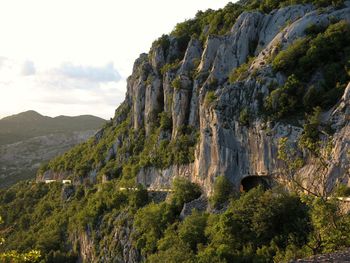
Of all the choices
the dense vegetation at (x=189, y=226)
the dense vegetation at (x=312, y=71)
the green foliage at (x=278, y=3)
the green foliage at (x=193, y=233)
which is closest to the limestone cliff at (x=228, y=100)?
the green foliage at (x=278, y=3)

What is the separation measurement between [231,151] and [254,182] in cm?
461

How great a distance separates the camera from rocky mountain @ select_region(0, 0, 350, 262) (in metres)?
36.0

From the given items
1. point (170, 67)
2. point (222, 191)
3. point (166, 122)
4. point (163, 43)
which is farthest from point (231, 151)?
point (163, 43)

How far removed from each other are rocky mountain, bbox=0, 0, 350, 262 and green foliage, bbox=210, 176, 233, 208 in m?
0.12

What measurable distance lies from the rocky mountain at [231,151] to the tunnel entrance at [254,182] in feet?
0.41

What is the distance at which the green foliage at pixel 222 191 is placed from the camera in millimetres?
44938

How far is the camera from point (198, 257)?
1473 inches

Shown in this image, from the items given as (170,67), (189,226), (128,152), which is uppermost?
(170,67)

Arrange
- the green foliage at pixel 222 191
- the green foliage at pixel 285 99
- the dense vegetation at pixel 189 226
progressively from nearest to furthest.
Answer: the dense vegetation at pixel 189 226 → the green foliage at pixel 285 99 → the green foliage at pixel 222 191

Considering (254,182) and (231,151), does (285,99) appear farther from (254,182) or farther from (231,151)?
(254,182)

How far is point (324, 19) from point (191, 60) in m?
22.0

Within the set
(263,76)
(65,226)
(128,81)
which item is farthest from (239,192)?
(128,81)

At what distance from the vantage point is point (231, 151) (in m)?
45.8

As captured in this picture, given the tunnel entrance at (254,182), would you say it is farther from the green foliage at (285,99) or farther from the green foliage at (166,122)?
the green foliage at (166,122)
